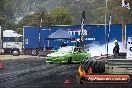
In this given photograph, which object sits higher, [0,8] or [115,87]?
[0,8]

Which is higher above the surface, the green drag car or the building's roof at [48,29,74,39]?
the building's roof at [48,29,74,39]

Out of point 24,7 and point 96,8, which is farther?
point 24,7

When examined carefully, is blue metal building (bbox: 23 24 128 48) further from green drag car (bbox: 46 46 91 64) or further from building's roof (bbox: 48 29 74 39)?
green drag car (bbox: 46 46 91 64)

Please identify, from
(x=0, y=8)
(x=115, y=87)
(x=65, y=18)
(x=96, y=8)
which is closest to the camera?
(x=115, y=87)

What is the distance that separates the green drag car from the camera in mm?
30578

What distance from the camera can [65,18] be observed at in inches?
2995

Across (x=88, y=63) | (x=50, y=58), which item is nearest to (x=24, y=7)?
(x=50, y=58)

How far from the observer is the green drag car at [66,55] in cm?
3058

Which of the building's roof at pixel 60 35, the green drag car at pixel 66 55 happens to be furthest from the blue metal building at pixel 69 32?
the green drag car at pixel 66 55

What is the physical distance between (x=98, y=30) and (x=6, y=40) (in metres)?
13.8

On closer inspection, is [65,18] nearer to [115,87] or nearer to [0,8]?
[0,8]

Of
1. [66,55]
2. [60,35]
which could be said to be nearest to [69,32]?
[60,35]

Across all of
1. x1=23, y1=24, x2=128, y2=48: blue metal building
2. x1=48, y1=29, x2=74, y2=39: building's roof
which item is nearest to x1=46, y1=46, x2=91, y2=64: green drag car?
x1=48, y1=29, x2=74, y2=39: building's roof

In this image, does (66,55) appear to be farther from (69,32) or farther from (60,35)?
(69,32)
